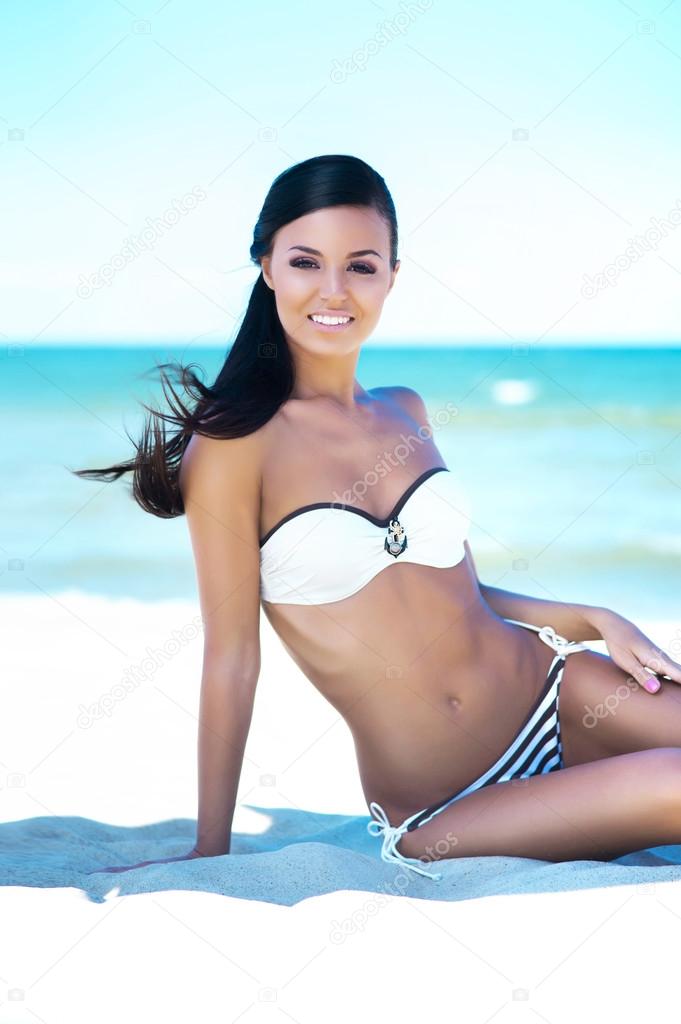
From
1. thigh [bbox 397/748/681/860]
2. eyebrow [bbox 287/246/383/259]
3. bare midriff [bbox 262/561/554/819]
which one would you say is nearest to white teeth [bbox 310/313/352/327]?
eyebrow [bbox 287/246/383/259]

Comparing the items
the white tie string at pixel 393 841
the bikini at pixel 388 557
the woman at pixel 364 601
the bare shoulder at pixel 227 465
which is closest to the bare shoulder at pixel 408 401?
the woman at pixel 364 601

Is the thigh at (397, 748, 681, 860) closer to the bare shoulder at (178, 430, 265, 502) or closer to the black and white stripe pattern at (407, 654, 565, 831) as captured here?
the black and white stripe pattern at (407, 654, 565, 831)

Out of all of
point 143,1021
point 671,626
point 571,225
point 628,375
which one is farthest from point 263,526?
point 628,375

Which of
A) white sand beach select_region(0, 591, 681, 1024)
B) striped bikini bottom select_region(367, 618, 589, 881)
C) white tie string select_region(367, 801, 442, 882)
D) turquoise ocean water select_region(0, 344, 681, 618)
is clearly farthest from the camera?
turquoise ocean water select_region(0, 344, 681, 618)

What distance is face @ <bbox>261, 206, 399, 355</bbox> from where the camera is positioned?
260 cm

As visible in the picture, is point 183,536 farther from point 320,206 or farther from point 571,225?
point 571,225

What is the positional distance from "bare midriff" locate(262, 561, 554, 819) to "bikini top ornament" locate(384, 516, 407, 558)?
4cm

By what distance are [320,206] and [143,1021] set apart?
1.88 metres

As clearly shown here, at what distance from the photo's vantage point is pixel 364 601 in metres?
2.51

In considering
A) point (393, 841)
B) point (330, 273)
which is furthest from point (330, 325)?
point (393, 841)

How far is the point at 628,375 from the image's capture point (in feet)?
83.5

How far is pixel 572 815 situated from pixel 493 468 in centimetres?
1307

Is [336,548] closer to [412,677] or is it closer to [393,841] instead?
[412,677]

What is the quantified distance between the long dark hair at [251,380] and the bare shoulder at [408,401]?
436 mm
